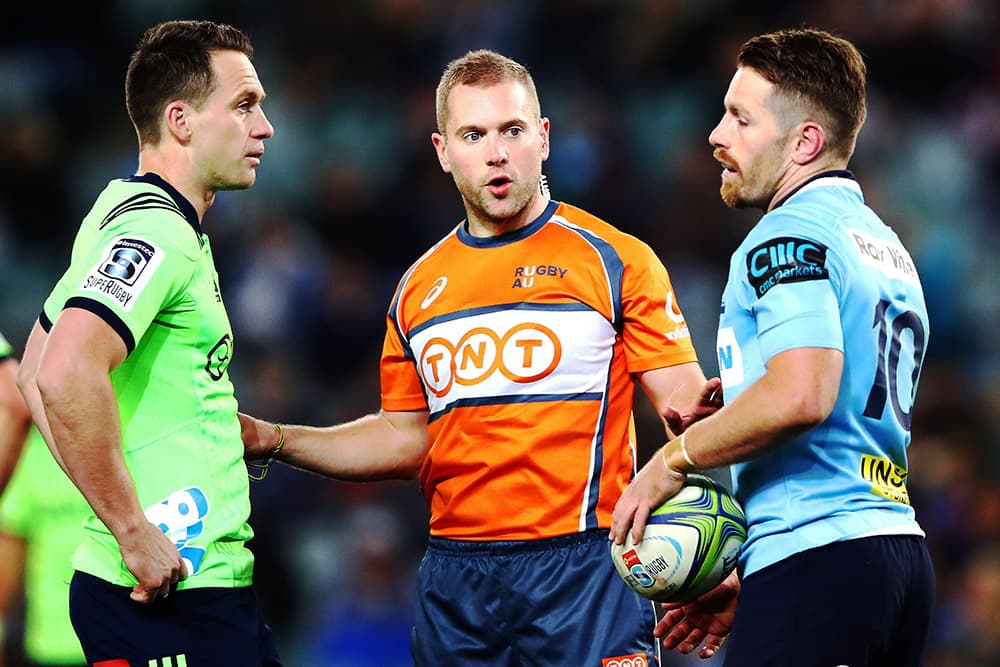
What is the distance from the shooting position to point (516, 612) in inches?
183

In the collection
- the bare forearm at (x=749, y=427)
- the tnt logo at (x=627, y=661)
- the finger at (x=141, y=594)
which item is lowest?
the tnt logo at (x=627, y=661)

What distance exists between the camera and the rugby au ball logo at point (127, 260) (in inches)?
157

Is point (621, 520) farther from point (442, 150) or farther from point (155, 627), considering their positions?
point (442, 150)

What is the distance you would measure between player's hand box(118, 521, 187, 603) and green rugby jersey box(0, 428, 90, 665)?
1.71m

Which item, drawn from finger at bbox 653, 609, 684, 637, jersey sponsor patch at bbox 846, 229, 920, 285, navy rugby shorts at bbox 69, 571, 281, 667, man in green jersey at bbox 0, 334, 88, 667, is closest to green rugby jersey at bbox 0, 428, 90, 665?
man in green jersey at bbox 0, 334, 88, 667

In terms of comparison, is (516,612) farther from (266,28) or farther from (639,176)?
(266,28)

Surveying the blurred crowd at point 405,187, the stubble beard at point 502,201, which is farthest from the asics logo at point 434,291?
the blurred crowd at point 405,187

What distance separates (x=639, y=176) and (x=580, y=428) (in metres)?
6.73

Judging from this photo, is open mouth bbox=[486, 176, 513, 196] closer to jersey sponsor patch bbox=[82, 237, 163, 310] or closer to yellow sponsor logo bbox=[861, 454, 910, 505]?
jersey sponsor patch bbox=[82, 237, 163, 310]

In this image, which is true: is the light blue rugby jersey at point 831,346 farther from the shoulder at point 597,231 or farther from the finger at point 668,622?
the shoulder at point 597,231

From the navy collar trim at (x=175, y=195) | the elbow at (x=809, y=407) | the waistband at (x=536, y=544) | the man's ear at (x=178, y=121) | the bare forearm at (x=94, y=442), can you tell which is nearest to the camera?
the elbow at (x=809, y=407)

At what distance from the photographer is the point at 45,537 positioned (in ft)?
19.1

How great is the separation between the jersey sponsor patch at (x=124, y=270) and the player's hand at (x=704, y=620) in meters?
1.91

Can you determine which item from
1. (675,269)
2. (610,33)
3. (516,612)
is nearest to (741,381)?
(516,612)
